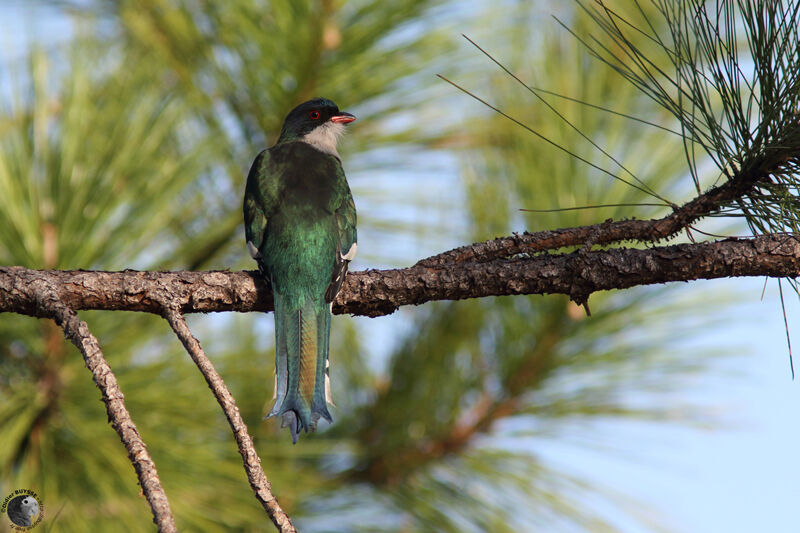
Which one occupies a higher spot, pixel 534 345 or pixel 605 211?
pixel 605 211

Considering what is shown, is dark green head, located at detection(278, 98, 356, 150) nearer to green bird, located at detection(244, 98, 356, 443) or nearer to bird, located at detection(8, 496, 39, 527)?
green bird, located at detection(244, 98, 356, 443)

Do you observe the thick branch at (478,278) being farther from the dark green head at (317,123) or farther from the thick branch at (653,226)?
the dark green head at (317,123)

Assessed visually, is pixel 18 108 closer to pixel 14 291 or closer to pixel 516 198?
pixel 14 291

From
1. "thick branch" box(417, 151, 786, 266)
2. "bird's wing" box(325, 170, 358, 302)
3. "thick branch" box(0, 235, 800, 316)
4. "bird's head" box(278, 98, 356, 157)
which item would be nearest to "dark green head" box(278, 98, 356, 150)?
"bird's head" box(278, 98, 356, 157)

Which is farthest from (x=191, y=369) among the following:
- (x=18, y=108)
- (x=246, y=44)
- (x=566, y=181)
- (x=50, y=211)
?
(x=566, y=181)

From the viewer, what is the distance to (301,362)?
286cm

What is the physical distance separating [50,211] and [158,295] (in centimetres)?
126

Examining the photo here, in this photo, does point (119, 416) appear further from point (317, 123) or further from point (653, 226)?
point (317, 123)

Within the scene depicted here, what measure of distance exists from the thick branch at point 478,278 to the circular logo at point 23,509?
0.99m

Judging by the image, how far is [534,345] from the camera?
4.16 m

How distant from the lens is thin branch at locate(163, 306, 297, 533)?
5.16 feet

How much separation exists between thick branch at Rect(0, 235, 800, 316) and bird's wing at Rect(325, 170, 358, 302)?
0.39m

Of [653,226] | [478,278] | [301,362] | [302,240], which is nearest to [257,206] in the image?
[302,240]

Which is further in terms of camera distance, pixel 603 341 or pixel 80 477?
pixel 603 341
